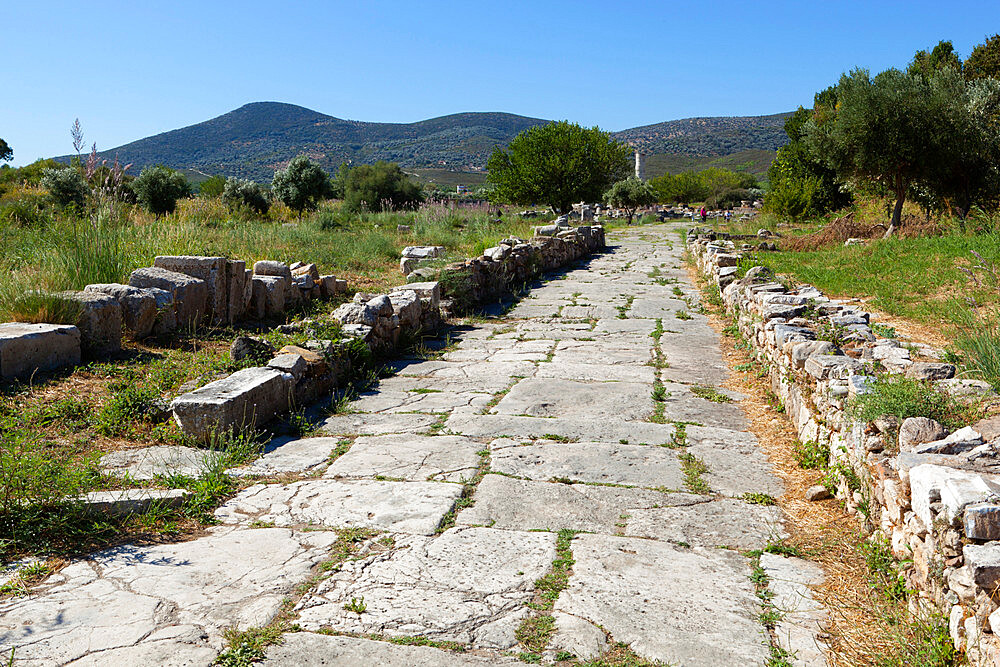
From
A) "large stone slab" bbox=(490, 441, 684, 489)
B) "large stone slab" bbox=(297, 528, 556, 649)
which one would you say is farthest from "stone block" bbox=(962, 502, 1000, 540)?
"large stone slab" bbox=(490, 441, 684, 489)

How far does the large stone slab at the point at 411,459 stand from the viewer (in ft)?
14.1

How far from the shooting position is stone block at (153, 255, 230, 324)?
7.24 metres

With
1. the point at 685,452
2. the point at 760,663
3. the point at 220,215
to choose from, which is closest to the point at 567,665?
the point at 760,663

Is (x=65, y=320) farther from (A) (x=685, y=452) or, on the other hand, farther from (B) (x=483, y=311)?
(B) (x=483, y=311)

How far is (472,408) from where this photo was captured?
575 cm

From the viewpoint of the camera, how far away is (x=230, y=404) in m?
4.65

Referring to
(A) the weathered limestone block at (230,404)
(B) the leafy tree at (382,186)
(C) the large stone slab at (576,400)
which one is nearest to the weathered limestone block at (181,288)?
(A) the weathered limestone block at (230,404)

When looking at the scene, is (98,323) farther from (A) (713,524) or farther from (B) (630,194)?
(B) (630,194)

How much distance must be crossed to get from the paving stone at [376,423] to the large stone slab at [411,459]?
0.16m

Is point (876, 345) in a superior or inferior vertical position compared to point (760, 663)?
superior

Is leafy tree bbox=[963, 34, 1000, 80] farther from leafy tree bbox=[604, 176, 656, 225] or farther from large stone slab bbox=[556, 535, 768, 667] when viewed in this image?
large stone slab bbox=[556, 535, 768, 667]

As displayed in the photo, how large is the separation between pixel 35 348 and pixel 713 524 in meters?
4.77

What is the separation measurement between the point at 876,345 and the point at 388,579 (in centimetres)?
388

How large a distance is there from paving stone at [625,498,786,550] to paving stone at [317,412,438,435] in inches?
76.6
